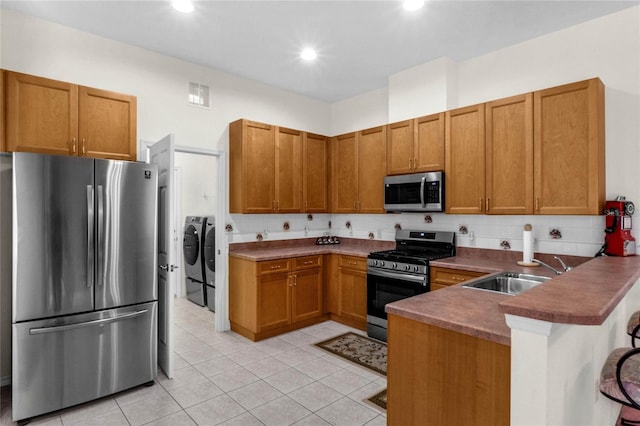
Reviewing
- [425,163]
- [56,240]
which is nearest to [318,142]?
[425,163]

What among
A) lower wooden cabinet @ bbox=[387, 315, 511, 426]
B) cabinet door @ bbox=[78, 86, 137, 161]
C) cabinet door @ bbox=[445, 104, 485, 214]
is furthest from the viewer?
cabinet door @ bbox=[445, 104, 485, 214]

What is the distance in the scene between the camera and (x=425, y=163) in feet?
12.7

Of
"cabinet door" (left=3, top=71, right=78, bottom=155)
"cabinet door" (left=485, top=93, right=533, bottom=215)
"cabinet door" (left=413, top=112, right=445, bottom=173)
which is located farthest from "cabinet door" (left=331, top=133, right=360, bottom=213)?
"cabinet door" (left=3, top=71, right=78, bottom=155)

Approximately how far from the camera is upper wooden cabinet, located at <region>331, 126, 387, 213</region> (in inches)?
171

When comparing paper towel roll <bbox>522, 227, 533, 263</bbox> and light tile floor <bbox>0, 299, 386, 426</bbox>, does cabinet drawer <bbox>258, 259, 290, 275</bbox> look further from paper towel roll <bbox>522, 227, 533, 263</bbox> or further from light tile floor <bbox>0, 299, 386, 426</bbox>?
paper towel roll <bbox>522, 227, 533, 263</bbox>

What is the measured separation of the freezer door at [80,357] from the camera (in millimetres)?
2418

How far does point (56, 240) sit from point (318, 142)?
3256 mm

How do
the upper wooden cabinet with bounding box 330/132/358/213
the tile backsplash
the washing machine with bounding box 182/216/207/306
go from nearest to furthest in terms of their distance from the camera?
the tile backsplash
the upper wooden cabinet with bounding box 330/132/358/213
the washing machine with bounding box 182/216/207/306

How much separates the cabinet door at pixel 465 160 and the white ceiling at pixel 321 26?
2.39 feet

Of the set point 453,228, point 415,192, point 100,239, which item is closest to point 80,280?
point 100,239

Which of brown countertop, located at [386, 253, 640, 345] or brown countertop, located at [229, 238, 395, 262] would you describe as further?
brown countertop, located at [229, 238, 395, 262]

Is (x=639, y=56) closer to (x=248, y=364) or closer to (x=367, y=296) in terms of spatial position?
(x=367, y=296)

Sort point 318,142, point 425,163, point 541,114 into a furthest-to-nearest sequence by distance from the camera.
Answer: point 318,142, point 425,163, point 541,114

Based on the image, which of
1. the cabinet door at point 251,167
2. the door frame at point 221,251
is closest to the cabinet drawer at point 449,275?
the cabinet door at point 251,167
